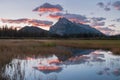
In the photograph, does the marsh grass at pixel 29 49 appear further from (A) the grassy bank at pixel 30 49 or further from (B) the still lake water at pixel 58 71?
(B) the still lake water at pixel 58 71

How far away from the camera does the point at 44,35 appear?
564 feet

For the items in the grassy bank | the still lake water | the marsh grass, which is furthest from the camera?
the grassy bank

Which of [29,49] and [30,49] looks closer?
[29,49]

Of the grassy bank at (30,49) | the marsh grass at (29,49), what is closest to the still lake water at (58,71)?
the marsh grass at (29,49)

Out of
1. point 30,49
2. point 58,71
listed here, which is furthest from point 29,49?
point 58,71

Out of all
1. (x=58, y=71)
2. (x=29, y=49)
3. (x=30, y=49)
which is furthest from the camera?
(x=30, y=49)

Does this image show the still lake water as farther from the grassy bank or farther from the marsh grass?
the grassy bank

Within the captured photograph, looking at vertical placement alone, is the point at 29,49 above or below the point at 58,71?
below

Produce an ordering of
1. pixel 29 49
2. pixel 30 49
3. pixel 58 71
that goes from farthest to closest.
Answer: pixel 30 49 → pixel 29 49 → pixel 58 71

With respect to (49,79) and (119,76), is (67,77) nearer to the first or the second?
(49,79)

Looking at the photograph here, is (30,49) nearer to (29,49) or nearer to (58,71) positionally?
(29,49)

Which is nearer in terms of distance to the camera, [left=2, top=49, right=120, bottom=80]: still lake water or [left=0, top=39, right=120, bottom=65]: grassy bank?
[left=2, top=49, right=120, bottom=80]: still lake water

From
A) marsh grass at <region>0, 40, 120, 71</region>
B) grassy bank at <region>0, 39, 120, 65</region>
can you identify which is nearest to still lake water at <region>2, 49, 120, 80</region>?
marsh grass at <region>0, 40, 120, 71</region>

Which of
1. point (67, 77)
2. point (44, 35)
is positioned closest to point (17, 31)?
point (44, 35)
